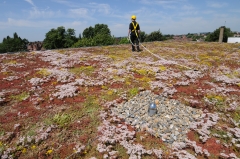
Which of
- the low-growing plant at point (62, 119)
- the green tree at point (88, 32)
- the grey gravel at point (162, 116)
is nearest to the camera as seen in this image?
the grey gravel at point (162, 116)

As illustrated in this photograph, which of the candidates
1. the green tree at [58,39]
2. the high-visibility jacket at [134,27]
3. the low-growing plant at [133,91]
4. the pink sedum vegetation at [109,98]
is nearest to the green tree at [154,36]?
the green tree at [58,39]

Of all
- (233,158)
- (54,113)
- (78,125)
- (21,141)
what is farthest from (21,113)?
(233,158)

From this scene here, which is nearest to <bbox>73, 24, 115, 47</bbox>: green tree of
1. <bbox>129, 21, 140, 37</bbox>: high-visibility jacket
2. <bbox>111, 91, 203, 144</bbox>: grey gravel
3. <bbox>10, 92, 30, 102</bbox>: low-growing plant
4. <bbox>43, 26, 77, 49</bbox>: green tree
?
<bbox>43, 26, 77, 49</bbox>: green tree

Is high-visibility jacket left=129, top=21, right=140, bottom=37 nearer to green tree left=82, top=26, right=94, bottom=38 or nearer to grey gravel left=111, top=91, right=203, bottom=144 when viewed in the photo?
grey gravel left=111, top=91, right=203, bottom=144

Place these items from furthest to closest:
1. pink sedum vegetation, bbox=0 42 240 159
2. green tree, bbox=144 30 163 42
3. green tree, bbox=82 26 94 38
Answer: green tree, bbox=82 26 94 38
green tree, bbox=144 30 163 42
pink sedum vegetation, bbox=0 42 240 159

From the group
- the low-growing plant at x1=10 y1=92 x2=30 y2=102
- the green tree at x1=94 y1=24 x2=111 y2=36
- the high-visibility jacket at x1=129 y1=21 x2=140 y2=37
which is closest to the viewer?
the low-growing plant at x1=10 y1=92 x2=30 y2=102

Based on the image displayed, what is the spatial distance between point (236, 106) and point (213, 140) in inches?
145

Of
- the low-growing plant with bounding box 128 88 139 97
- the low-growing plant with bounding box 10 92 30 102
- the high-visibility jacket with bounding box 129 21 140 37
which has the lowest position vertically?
the low-growing plant with bounding box 128 88 139 97

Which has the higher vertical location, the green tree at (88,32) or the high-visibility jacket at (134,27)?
the green tree at (88,32)

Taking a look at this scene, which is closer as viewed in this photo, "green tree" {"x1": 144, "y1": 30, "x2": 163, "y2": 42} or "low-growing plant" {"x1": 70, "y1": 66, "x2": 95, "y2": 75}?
"low-growing plant" {"x1": 70, "y1": 66, "x2": 95, "y2": 75}

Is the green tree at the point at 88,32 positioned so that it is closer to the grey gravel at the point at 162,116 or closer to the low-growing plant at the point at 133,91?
the low-growing plant at the point at 133,91

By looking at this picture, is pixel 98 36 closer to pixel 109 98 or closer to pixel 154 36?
pixel 154 36

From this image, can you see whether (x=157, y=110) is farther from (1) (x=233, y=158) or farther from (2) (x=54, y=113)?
(2) (x=54, y=113)

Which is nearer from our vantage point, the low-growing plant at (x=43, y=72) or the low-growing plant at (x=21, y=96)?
the low-growing plant at (x=21, y=96)
